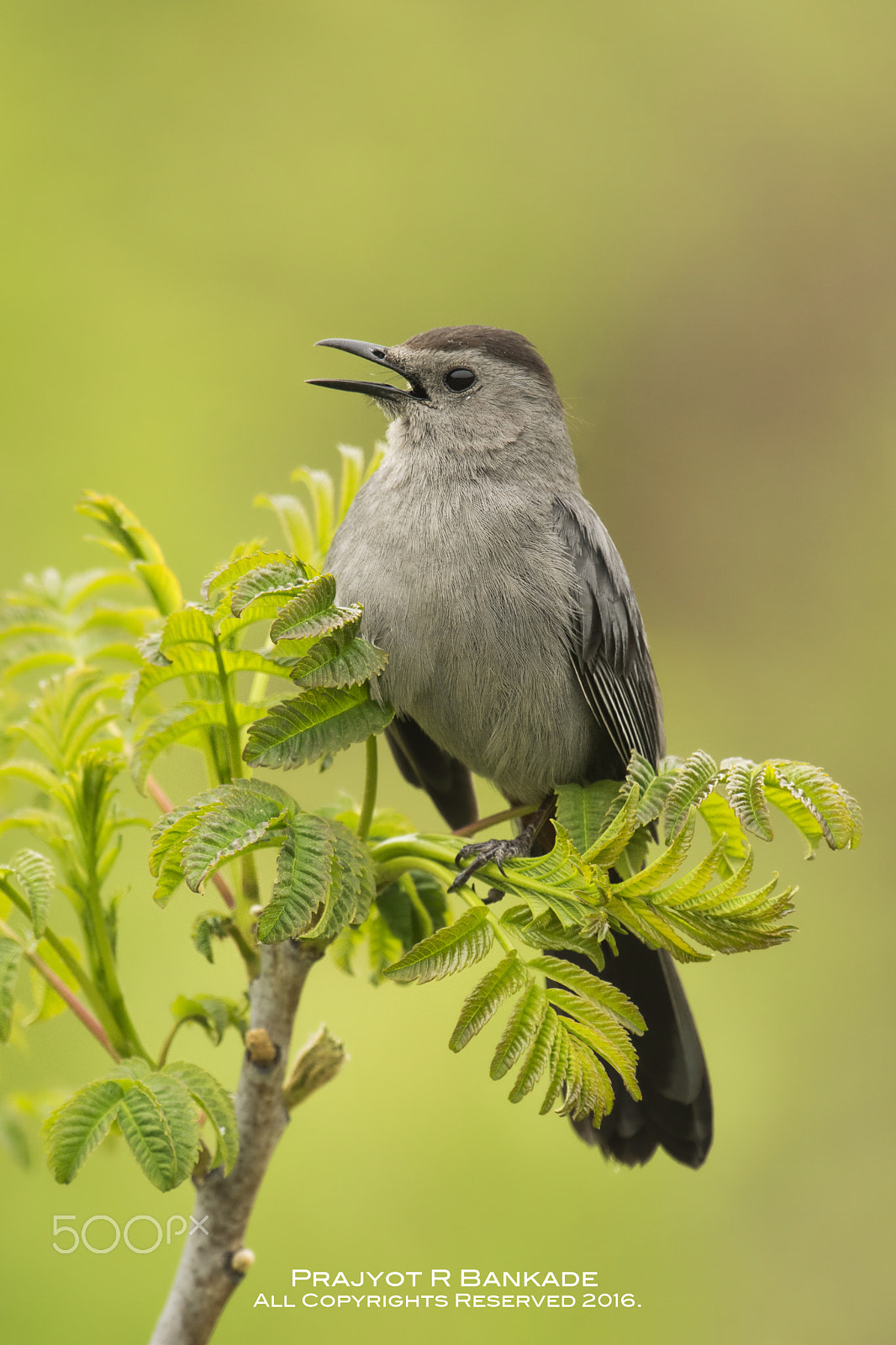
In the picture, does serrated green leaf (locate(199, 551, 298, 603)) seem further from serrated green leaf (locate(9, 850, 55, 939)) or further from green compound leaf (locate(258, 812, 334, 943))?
serrated green leaf (locate(9, 850, 55, 939))

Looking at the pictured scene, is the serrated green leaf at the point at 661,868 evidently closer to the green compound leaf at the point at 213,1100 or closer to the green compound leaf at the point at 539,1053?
the green compound leaf at the point at 539,1053

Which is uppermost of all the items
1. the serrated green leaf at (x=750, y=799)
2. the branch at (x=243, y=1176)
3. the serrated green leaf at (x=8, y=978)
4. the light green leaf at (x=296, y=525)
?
the light green leaf at (x=296, y=525)

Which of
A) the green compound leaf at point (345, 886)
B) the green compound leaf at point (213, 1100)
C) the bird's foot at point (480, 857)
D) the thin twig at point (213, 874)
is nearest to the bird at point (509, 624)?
the bird's foot at point (480, 857)

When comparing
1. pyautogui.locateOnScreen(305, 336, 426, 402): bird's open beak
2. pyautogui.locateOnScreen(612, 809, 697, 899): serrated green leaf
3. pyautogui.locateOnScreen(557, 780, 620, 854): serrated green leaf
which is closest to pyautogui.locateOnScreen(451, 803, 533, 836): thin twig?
pyautogui.locateOnScreen(557, 780, 620, 854): serrated green leaf

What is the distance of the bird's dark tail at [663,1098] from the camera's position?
2.10m

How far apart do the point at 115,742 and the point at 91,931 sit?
32 cm

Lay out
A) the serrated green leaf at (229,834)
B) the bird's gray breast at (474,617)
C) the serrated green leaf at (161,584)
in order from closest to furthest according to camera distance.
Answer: the serrated green leaf at (229,834) → the serrated green leaf at (161,584) → the bird's gray breast at (474,617)

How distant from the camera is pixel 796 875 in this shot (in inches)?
160

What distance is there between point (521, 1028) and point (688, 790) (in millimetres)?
353

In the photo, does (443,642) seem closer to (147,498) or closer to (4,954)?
(4,954)

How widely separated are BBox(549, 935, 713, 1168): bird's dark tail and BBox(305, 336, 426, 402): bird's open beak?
3.98 feet

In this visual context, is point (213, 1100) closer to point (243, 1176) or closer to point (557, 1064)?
point (243, 1176)

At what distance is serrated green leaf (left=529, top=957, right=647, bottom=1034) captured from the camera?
1375 millimetres

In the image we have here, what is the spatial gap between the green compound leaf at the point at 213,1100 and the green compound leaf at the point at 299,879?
23 cm
